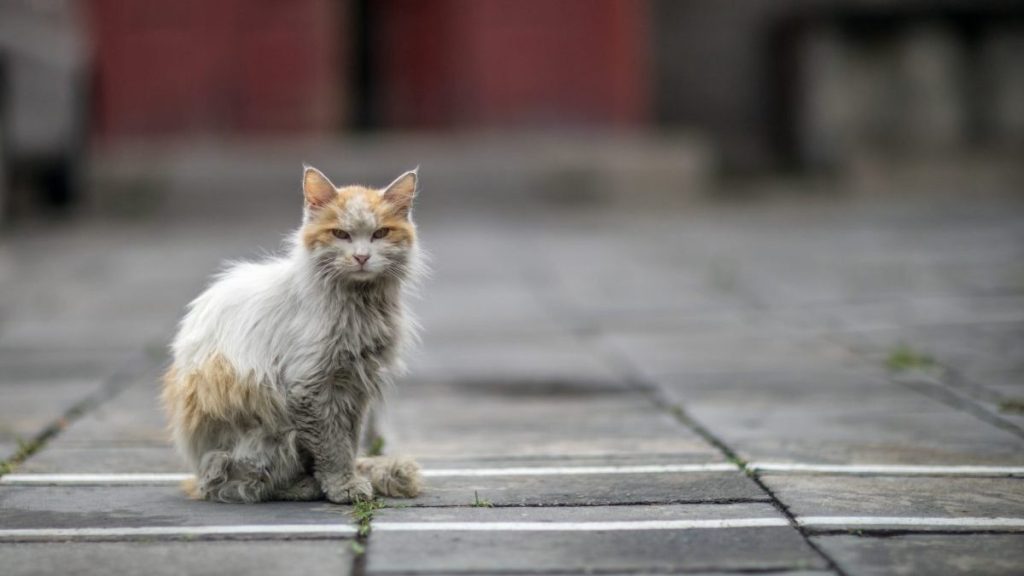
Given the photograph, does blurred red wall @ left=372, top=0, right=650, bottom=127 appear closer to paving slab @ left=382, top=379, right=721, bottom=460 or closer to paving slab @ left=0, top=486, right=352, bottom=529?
paving slab @ left=382, top=379, right=721, bottom=460

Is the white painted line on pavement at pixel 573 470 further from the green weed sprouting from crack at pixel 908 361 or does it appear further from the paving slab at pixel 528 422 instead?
the green weed sprouting from crack at pixel 908 361

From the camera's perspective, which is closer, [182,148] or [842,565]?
[842,565]

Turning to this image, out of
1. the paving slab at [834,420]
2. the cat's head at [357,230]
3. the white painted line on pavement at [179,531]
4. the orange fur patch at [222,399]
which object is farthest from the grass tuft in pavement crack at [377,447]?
the paving slab at [834,420]

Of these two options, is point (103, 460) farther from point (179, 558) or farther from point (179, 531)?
point (179, 558)

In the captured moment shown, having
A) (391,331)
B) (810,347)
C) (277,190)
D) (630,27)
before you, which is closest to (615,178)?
(630,27)

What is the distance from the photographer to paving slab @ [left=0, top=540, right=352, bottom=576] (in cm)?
401

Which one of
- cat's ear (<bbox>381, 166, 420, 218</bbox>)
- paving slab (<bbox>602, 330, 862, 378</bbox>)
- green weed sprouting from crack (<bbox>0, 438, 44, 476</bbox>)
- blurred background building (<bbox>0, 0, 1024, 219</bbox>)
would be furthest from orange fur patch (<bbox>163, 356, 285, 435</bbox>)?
blurred background building (<bbox>0, 0, 1024, 219</bbox>)

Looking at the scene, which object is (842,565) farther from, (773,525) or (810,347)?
(810,347)

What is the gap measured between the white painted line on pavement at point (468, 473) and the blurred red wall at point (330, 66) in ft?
45.7

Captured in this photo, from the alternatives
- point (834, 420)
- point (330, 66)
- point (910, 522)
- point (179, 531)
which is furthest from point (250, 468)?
point (330, 66)

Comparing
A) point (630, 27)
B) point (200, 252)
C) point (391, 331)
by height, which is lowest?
point (200, 252)

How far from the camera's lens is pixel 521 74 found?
19.3 metres

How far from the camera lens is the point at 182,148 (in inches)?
731

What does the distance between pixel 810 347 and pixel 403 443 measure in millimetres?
3830
